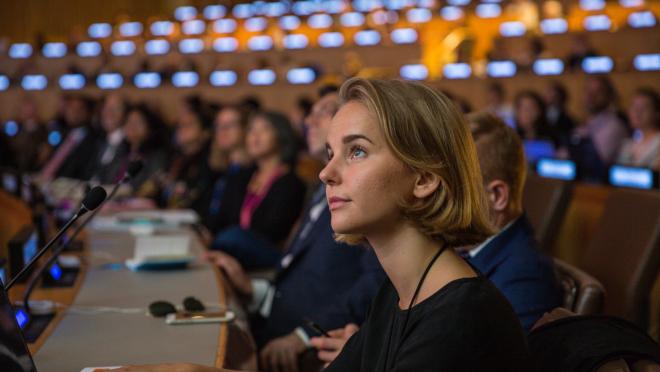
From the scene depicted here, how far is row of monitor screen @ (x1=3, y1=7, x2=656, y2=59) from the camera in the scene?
10.3m

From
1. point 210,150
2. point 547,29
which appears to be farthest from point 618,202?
point 547,29

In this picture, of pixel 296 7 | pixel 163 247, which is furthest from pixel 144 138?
pixel 296 7

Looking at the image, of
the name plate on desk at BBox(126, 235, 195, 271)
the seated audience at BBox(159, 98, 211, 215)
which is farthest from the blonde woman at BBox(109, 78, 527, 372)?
the seated audience at BBox(159, 98, 211, 215)

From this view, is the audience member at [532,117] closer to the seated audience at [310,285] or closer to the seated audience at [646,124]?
the seated audience at [646,124]

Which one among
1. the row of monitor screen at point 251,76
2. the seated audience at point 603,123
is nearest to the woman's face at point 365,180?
the seated audience at point 603,123

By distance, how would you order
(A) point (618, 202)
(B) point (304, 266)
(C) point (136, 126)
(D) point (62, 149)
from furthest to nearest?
(D) point (62, 149), (C) point (136, 126), (B) point (304, 266), (A) point (618, 202)

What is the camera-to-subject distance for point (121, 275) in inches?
92.4

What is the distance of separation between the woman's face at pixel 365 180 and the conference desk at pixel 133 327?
473mm

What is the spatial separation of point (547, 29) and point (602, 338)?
963cm

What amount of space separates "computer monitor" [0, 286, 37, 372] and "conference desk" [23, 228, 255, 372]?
0.74 ft

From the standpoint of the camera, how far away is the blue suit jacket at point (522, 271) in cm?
155

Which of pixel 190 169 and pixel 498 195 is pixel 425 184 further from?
pixel 190 169

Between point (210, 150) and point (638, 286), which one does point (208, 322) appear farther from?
point (210, 150)

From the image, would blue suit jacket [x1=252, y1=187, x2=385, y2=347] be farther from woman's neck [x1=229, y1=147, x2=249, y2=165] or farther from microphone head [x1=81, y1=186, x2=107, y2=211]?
woman's neck [x1=229, y1=147, x2=249, y2=165]
